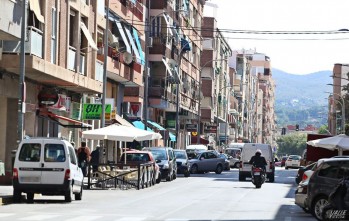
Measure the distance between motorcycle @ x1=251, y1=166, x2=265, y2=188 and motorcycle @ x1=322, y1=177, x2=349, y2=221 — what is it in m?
22.4

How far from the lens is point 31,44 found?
117ft

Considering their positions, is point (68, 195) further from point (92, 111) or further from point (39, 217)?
point (92, 111)

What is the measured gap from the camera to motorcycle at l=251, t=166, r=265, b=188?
44.1 metres

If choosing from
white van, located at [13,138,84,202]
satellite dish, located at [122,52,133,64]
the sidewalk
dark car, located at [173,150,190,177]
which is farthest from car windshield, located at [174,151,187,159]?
white van, located at [13,138,84,202]

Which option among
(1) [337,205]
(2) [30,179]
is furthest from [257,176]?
(1) [337,205]

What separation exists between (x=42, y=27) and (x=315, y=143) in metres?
12.6

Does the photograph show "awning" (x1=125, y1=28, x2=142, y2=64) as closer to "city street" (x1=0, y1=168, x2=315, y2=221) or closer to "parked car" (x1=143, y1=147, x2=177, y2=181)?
"parked car" (x1=143, y1=147, x2=177, y2=181)

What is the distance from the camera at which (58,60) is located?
41.1 meters

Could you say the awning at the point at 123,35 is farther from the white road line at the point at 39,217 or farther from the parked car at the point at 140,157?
the white road line at the point at 39,217

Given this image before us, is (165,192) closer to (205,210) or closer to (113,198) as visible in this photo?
(113,198)

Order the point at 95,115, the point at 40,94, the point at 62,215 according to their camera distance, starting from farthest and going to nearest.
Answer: the point at 95,115, the point at 40,94, the point at 62,215

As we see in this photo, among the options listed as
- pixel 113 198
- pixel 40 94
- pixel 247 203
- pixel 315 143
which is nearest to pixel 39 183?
pixel 113 198

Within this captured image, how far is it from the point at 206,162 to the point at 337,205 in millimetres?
47061

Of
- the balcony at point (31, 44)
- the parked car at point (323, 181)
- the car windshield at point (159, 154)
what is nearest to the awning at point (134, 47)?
the car windshield at point (159, 154)
